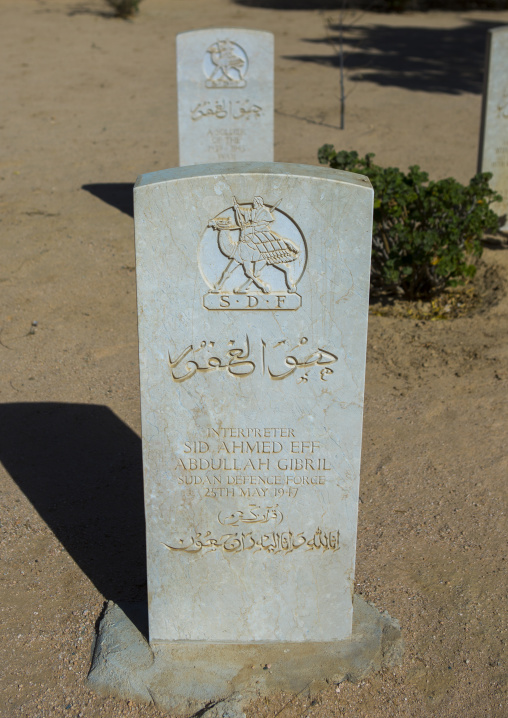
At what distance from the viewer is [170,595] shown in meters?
2.82

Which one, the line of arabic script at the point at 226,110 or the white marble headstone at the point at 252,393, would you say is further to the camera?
the line of arabic script at the point at 226,110

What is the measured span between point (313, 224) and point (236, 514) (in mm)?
1050

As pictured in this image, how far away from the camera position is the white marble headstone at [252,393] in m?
2.39

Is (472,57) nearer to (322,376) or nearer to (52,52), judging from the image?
(52,52)

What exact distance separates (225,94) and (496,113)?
2.41 m

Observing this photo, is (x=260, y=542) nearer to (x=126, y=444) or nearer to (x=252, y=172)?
(x=252, y=172)

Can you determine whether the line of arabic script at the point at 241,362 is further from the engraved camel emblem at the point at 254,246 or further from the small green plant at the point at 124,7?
the small green plant at the point at 124,7

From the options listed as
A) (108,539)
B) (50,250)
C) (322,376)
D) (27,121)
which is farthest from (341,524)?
(27,121)

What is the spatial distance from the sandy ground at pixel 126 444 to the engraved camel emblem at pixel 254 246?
58.5 inches

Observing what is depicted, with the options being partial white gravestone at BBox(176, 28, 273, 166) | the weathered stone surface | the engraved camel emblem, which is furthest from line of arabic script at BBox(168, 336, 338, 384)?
partial white gravestone at BBox(176, 28, 273, 166)

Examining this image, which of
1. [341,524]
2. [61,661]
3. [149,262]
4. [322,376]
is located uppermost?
[149,262]

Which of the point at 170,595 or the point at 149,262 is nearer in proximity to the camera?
the point at 149,262

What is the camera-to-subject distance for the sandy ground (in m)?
2.88

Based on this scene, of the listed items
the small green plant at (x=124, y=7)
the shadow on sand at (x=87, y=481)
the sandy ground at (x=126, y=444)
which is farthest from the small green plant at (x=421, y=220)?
the small green plant at (x=124, y=7)
